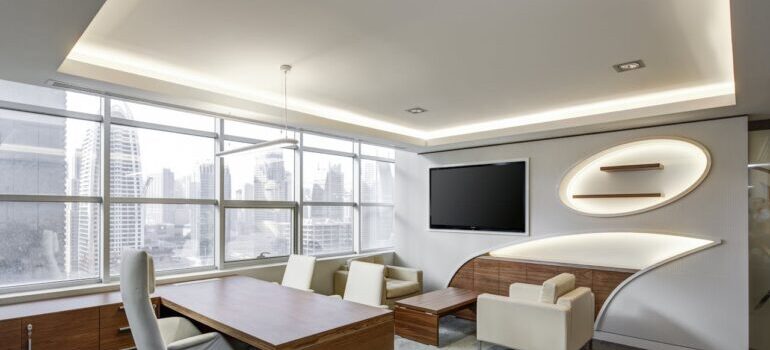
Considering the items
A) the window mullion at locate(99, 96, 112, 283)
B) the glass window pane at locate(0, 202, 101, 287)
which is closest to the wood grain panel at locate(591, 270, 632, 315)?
the window mullion at locate(99, 96, 112, 283)

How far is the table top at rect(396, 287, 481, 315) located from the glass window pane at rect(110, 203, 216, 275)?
2384 mm

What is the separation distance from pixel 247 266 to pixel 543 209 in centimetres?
376

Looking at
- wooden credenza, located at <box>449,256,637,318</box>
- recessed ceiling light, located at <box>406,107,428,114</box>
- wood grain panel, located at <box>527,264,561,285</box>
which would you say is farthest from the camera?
wood grain panel, located at <box>527,264,561,285</box>

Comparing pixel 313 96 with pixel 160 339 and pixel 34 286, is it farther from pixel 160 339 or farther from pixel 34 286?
pixel 34 286

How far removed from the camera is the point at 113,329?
3.58 metres

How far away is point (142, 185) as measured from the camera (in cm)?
449

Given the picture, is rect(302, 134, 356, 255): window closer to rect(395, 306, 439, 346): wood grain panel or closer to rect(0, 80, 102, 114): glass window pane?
rect(395, 306, 439, 346): wood grain panel

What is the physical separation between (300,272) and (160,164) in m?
1.92

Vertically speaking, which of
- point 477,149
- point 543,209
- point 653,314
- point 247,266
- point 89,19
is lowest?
point 653,314

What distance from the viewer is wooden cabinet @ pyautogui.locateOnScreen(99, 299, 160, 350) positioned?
3.52 m

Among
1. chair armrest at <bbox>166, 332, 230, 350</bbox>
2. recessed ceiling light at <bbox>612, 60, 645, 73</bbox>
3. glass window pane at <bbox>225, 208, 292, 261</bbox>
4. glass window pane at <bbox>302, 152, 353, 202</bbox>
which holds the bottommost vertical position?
chair armrest at <bbox>166, 332, 230, 350</bbox>

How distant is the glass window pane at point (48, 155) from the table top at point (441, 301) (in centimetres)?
343

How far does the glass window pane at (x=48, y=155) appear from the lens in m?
3.69

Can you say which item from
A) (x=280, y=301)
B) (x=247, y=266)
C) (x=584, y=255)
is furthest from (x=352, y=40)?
(x=584, y=255)
